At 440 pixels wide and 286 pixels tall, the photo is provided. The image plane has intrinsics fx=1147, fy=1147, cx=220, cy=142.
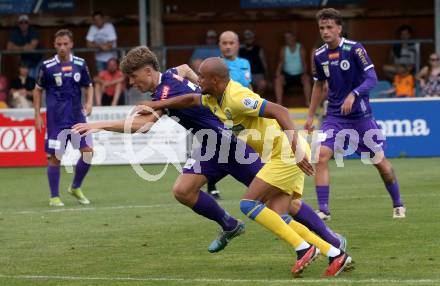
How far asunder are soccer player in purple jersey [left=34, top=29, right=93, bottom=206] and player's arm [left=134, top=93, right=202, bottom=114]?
19.4 ft

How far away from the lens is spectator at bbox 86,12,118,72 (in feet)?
80.3

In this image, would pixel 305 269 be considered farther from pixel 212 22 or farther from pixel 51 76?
pixel 212 22

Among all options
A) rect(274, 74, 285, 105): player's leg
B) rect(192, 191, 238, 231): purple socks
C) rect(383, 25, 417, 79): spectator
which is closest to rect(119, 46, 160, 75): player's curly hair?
rect(192, 191, 238, 231): purple socks

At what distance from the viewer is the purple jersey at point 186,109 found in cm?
975

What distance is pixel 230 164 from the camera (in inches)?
397

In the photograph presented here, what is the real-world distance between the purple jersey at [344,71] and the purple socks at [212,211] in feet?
8.86

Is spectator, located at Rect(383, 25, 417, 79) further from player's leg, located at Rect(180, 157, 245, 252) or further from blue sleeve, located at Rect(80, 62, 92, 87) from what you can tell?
player's leg, located at Rect(180, 157, 245, 252)

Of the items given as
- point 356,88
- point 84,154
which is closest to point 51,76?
point 84,154

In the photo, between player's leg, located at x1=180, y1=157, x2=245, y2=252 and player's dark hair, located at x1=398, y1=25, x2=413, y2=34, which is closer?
player's leg, located at x1=180, y1=157, x2=245, y2=252

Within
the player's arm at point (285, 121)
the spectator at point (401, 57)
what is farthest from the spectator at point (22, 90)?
the player's arm at point (285, 121)

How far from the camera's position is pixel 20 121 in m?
21.6

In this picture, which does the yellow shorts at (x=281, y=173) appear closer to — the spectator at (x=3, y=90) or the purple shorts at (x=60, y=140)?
the purple shorts at (x=60, y=140)

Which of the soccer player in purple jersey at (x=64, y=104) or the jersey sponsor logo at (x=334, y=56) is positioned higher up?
the jersey sponsor logo at (x=334, y=56)

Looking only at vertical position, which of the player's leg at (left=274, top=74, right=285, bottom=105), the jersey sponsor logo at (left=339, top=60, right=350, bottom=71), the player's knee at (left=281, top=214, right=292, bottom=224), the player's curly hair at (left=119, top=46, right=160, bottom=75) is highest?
the player's curly hair at (left=119, top=46, right=160, bottom=75)
